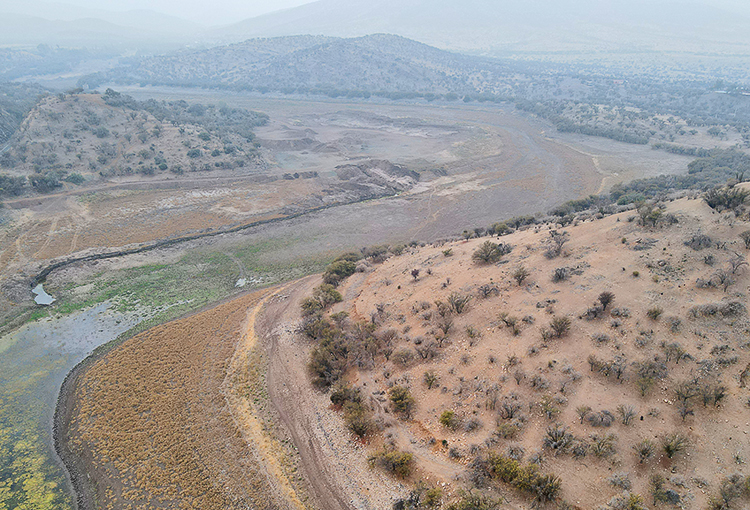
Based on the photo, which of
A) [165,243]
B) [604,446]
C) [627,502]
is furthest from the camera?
[165,243]

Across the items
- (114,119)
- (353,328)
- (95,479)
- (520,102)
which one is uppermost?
(520,102)

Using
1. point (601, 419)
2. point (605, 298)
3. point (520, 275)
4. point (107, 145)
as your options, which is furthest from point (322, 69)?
point (601, 419)

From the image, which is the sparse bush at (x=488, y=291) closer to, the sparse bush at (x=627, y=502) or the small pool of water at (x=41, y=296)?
the sparse bush at (x=627, y=502)

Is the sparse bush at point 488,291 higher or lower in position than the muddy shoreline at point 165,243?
higher

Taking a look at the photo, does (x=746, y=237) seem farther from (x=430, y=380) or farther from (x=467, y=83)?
(x=467, y=83)

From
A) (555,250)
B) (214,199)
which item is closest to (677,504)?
(555,250)

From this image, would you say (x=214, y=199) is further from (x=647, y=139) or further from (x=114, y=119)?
(x=647, y=139)

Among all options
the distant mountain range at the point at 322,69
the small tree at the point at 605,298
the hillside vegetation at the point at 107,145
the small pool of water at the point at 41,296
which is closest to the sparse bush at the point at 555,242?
the small tree at the point at 605,298
